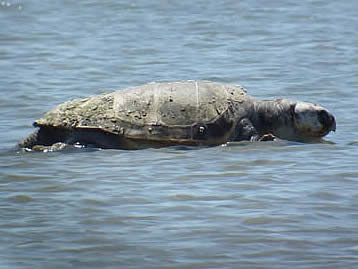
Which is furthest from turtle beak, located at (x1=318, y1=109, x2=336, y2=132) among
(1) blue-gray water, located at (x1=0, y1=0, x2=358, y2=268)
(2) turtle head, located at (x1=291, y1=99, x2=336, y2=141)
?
(1) blue-gray water, located at (x1=0, y1=0, x2=358, y2=268)

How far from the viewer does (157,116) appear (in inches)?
302

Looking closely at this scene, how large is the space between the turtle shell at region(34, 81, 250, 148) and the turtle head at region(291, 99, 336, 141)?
0.60 m

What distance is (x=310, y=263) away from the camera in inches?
186

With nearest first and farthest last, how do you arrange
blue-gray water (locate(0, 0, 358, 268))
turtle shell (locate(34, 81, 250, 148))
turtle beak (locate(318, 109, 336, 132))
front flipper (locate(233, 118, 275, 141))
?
1. blue-gray water (locate(0, 0, 358, 268))
2. turtle shell (locate(34, 81, 250, 148))
3. front flipper (locate(233, 118, 275, 141))
4. turtle beak (locate(318, 109, 336, 132))

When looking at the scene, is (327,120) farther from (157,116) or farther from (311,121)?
(157,116)

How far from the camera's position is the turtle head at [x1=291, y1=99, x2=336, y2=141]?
808 centimetres

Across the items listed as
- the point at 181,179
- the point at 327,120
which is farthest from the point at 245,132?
the point at 181,179

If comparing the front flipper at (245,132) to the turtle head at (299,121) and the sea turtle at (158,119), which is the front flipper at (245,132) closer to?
the sea turtle at (158,119)

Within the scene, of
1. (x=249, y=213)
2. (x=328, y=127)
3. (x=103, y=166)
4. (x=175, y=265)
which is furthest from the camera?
(x=328, y=127)

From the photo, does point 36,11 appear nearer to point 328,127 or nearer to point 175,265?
point 328,127

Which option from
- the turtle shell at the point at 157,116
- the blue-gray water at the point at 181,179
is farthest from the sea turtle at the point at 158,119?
the blue-gray water at the point at 181,179

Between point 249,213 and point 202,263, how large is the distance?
958 millimetres

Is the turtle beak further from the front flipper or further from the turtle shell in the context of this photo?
the turtle shell

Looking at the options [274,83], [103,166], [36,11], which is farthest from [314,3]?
[103,166]
